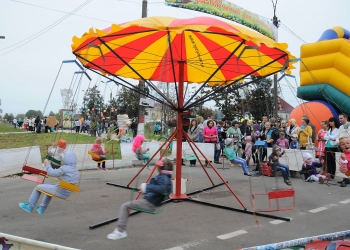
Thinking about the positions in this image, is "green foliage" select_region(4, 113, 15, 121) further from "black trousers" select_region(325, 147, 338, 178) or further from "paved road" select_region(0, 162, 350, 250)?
"black trousers" select_region(325, 147, 338, 178)

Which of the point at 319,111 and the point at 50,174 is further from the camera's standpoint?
the point at 319,111

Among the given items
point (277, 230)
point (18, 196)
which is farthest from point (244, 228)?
point (18, 196)

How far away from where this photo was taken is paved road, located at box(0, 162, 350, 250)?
215 inches

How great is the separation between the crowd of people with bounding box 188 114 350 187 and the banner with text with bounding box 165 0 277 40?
33.8 ft

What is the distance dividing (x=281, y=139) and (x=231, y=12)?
631 inches

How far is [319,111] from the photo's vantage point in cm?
1562

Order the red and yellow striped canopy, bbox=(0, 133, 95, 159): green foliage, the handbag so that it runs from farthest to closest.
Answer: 1. bbox=(0, 133, 95, 159): green foliage
2. the handbag
3. the red and yellow striped canopy

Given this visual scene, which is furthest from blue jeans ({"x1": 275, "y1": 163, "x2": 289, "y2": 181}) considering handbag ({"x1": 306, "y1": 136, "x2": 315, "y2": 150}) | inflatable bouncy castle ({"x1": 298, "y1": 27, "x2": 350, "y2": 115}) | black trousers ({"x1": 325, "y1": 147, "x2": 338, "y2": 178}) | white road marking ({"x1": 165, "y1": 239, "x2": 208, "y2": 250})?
white road marking ({"x1": 165, "y1": 239, "x2": 208, "y2": 250})

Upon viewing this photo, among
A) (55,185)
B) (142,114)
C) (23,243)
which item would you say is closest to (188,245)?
(23,243)

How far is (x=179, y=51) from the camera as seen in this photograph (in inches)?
378

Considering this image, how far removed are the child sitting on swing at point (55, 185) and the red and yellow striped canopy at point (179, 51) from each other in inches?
80.0

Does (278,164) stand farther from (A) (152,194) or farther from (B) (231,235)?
(A) (152,194)

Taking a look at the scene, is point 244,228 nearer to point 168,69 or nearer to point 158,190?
point 158,190

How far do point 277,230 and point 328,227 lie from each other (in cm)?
99
